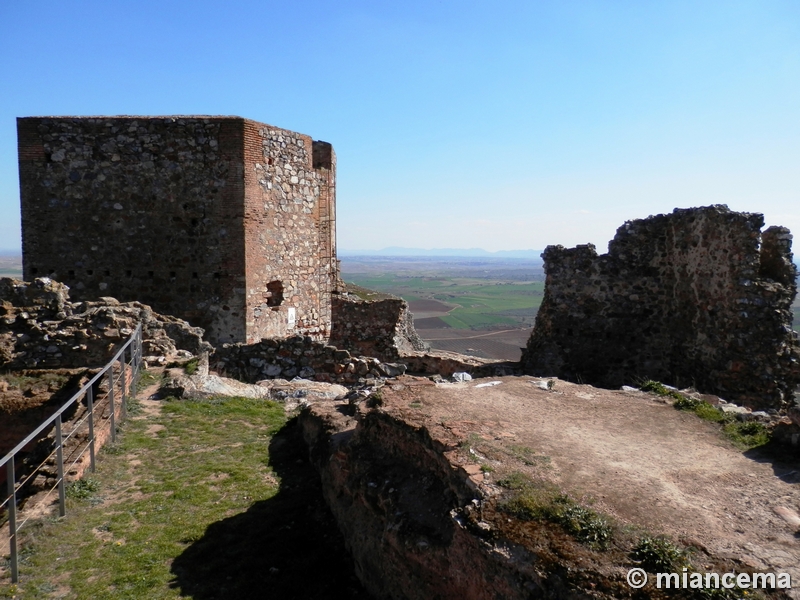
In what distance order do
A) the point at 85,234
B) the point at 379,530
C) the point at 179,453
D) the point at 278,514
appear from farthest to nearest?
the point at 85,234
the point at 179,453
the point at 278,514
the point at 379,530

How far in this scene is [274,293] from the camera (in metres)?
13.9

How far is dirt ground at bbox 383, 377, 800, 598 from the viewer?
357 centimetres

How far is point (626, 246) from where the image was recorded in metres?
12.0

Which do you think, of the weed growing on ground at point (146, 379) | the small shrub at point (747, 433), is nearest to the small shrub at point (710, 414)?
the small shrub at point (747, 433)

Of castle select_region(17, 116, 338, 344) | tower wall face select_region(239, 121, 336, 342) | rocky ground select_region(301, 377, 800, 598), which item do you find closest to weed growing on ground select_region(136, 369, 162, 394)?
castle select_region(17, 116, 338, 344)

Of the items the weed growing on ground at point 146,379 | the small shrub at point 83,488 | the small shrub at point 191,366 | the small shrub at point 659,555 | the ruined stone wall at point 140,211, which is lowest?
the small shrub at point 83,488

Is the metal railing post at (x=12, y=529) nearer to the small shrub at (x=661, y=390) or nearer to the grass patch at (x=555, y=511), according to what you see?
the grass patch at (x=555, y=511)

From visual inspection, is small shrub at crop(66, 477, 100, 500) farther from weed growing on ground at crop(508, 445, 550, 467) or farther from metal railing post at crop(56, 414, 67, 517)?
weed growing on ground at crop(508, 445, 550, 467)

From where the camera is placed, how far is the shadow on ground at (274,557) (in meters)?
4.68

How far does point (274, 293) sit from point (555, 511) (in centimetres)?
1105

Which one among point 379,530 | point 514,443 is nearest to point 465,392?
point 514,443

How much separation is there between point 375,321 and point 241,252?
5651 millimetres

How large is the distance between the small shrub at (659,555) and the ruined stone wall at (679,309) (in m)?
7.84

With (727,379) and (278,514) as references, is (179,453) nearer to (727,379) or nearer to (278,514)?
(278,514)
